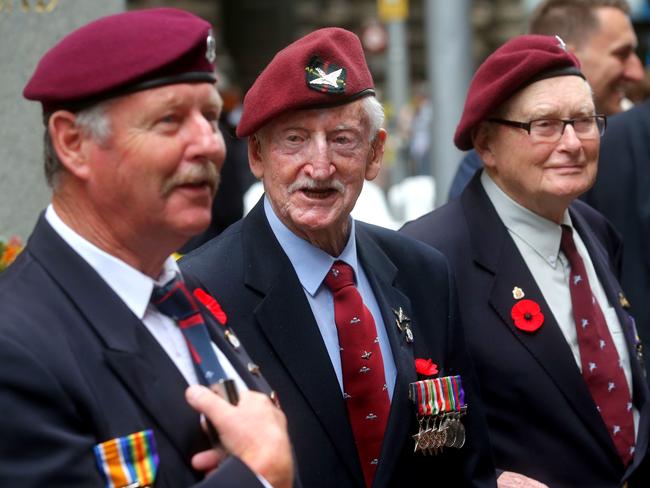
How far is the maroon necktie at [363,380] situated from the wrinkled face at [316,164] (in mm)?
261

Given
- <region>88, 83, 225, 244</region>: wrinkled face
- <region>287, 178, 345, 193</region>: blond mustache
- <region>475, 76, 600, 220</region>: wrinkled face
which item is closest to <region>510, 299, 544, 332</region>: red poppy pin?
<region>475, 76, 600, 220</region>: wrinkled face

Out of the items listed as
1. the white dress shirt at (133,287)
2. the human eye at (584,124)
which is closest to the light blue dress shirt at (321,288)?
the white dress shirt at (133,287)

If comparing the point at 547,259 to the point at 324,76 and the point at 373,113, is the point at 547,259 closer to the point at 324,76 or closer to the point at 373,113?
the point at 373,113

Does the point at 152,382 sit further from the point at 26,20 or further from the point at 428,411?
the point at 26,20

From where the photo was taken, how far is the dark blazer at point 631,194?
5250 mm

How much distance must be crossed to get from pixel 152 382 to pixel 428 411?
121 cm

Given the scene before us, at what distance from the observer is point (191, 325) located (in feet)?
8.35

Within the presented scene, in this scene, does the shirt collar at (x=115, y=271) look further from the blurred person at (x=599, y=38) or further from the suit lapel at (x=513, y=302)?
the blurred person at (x=599, y=38)

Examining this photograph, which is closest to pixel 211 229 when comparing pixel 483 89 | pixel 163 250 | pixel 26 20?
pixel 26 20

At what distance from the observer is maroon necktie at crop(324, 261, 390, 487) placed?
3262 mm

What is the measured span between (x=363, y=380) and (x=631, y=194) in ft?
8.33

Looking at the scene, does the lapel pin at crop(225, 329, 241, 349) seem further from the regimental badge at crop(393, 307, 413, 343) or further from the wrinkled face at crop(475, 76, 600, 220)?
the wrinkled face at crop(475, 76, 600, 220)

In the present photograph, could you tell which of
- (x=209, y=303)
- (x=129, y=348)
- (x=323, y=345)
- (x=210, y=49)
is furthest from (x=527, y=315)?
(x=129, y=348)

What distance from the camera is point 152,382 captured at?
2365 millimetres
